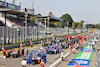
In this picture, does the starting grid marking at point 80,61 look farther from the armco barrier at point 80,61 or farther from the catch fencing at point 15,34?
the catch fencing at point 15,34

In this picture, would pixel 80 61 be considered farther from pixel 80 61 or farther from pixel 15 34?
pixel 15 34

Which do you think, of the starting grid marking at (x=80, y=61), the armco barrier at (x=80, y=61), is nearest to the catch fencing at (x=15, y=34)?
the armco barrier at (x=80, y=61)

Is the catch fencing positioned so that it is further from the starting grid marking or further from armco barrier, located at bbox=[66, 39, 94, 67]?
the starting grid marking

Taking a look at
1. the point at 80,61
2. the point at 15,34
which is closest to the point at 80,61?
the point at 80,61

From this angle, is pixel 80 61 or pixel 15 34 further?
pixel 15 34

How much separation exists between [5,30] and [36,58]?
15.4m

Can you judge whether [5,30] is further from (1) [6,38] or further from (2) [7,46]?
(2) [7,46]

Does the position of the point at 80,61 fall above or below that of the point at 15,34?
below

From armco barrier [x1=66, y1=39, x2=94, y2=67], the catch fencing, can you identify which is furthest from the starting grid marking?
the catch fencing

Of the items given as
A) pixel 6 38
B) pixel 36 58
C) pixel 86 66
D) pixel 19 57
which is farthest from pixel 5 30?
pixel 86 66

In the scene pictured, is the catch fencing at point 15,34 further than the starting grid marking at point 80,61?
Yes

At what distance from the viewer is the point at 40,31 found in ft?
150

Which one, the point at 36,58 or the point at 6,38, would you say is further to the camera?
the point at 6,38

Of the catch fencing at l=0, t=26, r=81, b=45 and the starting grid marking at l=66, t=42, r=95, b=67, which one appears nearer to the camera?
the starting grid marking at l=66, t=42, r=95, b=67
